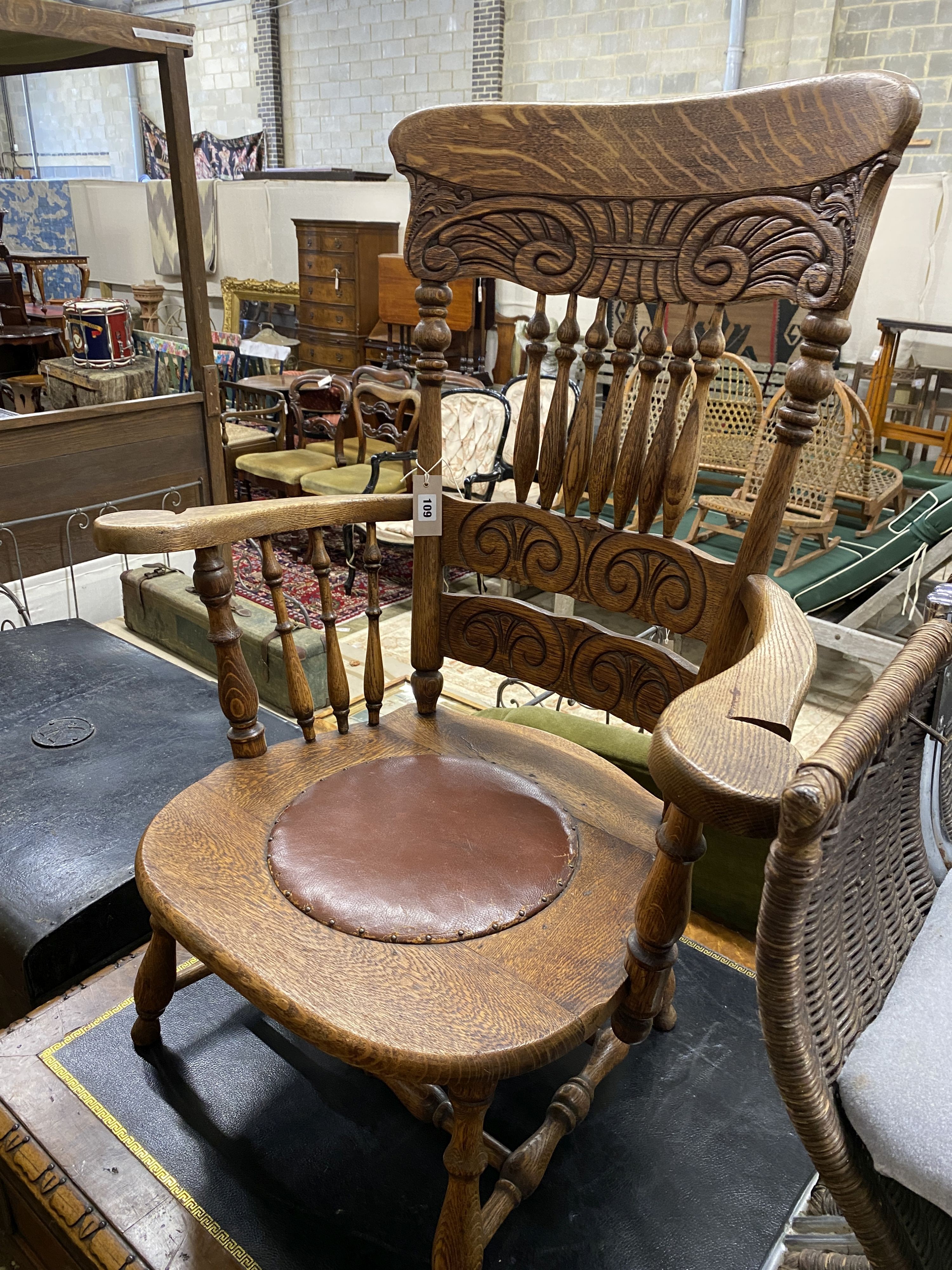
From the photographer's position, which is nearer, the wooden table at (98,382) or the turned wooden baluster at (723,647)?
the turned wooden baluster at (723,647)

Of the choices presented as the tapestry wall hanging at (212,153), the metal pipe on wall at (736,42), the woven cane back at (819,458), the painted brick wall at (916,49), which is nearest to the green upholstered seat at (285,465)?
the woven cane back at (819,458)

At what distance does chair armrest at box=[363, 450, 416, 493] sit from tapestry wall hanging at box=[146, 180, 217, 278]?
5583mm

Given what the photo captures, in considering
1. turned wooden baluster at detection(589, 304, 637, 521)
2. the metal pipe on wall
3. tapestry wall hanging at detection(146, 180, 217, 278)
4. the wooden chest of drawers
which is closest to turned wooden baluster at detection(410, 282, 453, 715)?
turned wooden baluster at detection(589, 304, 637, 521)

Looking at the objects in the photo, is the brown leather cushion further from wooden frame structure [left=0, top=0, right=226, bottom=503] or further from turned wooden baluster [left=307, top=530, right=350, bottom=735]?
wooden frame structure [left=0, top=0, right=226, bottom=503]

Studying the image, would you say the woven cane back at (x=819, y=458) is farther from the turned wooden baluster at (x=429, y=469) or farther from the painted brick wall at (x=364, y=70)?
the painted brick wall at (x=364, y=70)

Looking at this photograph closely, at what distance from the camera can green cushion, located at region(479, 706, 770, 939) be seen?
1418 millimetres

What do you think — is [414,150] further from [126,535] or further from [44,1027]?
[44,1027]

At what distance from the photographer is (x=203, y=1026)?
1.23m

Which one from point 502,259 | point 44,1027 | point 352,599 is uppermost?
point 502,259

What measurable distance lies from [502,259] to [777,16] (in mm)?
6135

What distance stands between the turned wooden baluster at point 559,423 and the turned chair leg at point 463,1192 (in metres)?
0.72

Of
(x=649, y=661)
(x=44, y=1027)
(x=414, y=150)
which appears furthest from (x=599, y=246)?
(x=44, y=1027)

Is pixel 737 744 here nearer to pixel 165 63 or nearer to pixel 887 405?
pixel 165 63

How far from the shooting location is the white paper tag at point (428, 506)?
47.4 inches
